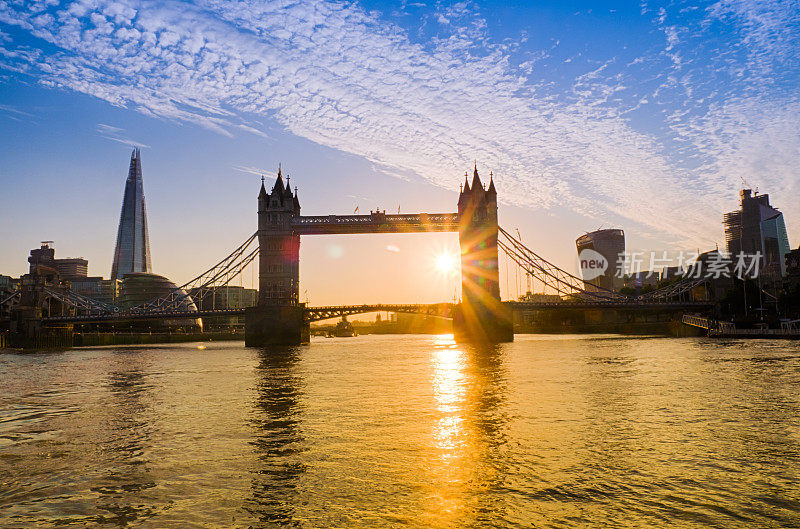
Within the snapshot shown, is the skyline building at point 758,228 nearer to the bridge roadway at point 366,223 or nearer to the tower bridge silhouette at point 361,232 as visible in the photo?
the tower bridge silhouette at point 361,232

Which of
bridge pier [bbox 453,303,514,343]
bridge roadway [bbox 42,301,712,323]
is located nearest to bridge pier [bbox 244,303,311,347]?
bridge roadway [bbox 42,301,712,323]

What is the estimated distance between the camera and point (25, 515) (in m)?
7.05

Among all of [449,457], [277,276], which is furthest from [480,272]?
[449,457]

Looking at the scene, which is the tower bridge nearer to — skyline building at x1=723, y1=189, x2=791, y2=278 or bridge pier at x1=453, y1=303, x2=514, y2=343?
bridge pier at x1=453, y1=303, x2=514, y2=343

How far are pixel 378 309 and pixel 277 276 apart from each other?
76.6 feet

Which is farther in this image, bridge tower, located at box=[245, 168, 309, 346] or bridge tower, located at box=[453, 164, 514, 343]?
bridge tower, located at box=[453, 164, 514, 343]

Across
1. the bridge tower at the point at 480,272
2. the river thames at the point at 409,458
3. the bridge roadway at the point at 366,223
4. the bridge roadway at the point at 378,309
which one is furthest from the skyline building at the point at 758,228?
the river thames at the point at 409,458

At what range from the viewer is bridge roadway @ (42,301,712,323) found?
230 feet

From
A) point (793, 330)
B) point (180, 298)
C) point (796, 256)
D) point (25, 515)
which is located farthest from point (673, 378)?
point (796, 256)

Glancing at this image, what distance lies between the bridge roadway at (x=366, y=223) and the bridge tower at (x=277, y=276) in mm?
2005

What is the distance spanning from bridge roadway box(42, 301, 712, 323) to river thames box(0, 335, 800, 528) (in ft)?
160

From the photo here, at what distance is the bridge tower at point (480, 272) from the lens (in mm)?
68125

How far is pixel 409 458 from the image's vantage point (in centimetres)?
992

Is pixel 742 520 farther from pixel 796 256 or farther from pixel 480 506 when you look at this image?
pixel 796 256
